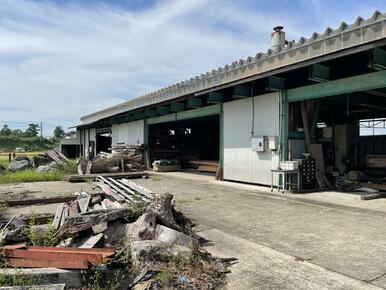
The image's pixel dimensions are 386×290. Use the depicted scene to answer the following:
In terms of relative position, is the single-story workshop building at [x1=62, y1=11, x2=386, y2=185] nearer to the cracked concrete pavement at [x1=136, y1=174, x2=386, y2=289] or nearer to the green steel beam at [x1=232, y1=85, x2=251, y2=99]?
the green steel beam at [x1=232, y1=85, x2=251, y2=99]

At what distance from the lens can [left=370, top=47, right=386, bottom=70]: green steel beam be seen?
23.0 feet

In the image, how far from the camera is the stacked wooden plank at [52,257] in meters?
3.29

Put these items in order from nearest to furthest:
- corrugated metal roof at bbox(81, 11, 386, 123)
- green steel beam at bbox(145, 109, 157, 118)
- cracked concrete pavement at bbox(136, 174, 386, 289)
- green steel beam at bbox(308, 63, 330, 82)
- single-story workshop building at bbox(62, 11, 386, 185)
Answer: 1. cracked concrete pavement at bbox(136, 174, 386, 289)
2. corrugated metal roof at bbox(81, 11, 386, 123)
3. single-story workshop building at bbox(62, 11, 386, 185)
4. green steel beam at bbox(308, 63, 330, 82)
5. green steel beam at bbox(145, 109, 157, 118)

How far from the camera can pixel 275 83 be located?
32.2ft

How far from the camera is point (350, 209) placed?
23.0 ft

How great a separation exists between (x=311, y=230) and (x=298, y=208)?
1877 millimetres

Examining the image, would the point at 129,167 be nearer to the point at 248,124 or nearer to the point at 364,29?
the point at 248,124

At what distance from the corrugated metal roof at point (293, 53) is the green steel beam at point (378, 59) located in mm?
506

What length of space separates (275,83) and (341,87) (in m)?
1.99

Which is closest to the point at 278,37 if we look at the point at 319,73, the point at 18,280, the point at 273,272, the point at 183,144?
the point at 319,73

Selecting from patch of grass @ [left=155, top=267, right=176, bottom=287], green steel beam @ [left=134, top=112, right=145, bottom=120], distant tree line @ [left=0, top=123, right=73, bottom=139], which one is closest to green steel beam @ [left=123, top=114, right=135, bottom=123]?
green steel beam @ [left=134, top=112, right=145, bottom=120]

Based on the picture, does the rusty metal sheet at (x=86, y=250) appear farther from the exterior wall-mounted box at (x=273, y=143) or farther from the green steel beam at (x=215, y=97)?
the green steel beam at (x=215, y=97)

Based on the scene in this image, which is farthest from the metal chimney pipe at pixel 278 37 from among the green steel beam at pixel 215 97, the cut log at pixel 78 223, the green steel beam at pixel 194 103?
the cut log at pixel 78 223

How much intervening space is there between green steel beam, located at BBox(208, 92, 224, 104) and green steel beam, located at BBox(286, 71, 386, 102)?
316 centimetres
